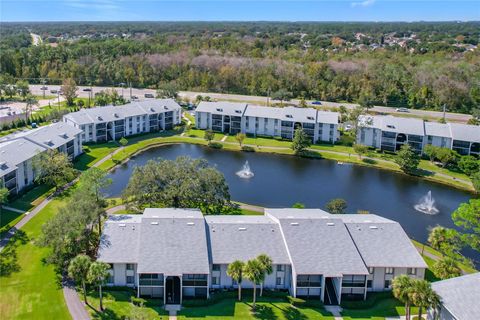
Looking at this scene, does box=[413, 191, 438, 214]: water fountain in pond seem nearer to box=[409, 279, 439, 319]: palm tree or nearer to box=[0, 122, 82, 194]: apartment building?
box=[409, 279, 439, 319]: palm tree

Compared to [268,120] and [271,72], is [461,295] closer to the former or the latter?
[268,120]

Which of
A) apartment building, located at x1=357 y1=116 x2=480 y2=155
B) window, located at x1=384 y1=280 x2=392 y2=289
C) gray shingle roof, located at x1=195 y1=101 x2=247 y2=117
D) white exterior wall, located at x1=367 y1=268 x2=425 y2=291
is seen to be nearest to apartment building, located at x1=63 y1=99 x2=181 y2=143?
gray shingle roof, located at x1=195 y1=101 x2=247 y2=117

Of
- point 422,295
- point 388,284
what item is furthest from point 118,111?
point 422,295

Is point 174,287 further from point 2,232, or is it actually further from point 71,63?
point 71,63

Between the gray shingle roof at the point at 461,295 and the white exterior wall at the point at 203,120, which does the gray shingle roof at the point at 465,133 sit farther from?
the gray shingle roof at the point at 461,295

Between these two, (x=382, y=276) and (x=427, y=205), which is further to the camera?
(x=427, y=205)

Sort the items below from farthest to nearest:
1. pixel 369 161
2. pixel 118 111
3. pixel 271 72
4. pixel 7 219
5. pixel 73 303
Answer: pixel 271 72
pixel 118 111
pixel 369 161
pixel 7 219
pixel 73 303

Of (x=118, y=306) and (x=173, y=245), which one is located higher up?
(x=173, y=245)
